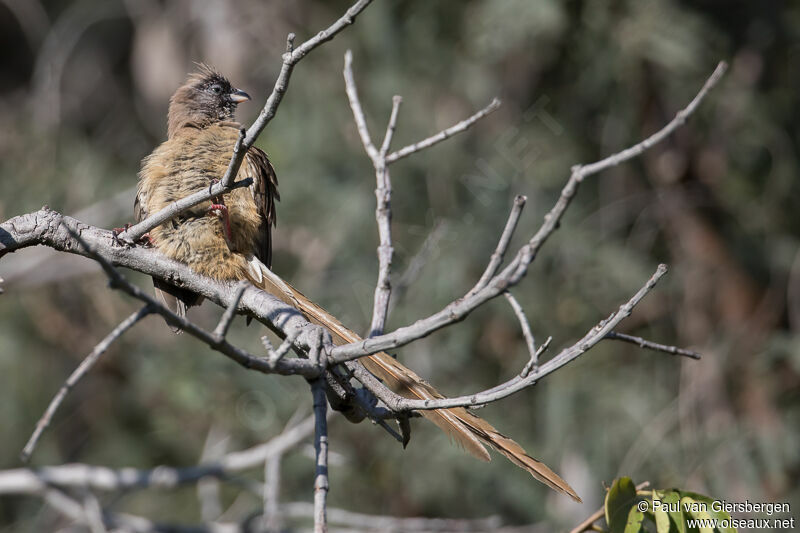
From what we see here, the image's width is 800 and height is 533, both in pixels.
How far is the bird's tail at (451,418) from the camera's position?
7.25 ft

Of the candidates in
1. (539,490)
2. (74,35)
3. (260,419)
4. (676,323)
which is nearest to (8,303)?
(260,419)

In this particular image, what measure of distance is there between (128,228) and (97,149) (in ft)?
18.2

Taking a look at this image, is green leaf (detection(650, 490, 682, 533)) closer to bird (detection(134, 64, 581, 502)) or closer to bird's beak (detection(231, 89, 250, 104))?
bird (detection(134, 64, 581, 502))

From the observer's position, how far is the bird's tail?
87.0 inches

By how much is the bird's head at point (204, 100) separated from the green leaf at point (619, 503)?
2.62 metres

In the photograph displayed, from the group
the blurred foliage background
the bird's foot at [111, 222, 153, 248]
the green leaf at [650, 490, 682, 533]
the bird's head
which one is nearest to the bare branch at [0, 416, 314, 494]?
the blurred foliage background

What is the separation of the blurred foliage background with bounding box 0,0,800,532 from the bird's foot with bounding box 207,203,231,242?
226 centimetres

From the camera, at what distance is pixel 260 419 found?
19.6 feet

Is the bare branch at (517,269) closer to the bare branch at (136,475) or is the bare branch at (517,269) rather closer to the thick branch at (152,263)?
the thick branch at (152,263)

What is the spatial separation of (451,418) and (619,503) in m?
0.49

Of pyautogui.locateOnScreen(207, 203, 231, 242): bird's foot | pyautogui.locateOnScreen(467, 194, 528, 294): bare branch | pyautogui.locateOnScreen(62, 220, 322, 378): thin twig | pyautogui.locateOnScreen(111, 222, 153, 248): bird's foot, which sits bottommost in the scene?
pyautogui.locateOnScreen(62, 220, 322, 378): thin twig

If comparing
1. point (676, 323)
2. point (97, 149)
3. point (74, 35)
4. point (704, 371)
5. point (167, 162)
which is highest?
point (74, 35)

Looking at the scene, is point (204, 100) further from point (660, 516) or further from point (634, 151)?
point (660, 516)

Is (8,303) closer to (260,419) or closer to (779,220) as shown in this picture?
(260,419)
